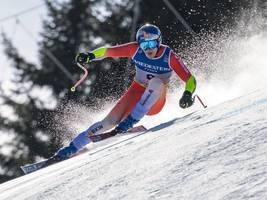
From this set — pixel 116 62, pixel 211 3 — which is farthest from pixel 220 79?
pixel 116 62

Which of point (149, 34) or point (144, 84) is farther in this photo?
point (144, 84)

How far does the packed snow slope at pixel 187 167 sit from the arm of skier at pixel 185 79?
1.83 meters

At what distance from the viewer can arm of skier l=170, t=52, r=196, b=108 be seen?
6.51 metres

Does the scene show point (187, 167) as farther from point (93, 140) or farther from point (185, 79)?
point (93, 140)

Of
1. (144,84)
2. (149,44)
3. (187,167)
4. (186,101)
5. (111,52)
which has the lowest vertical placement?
(187,167)

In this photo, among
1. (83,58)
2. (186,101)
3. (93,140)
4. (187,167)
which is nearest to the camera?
(187,167)

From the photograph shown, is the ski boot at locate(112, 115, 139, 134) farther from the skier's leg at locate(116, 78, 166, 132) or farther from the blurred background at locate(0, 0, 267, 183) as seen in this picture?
the blurred background at locate(0, 0, 267, 183)

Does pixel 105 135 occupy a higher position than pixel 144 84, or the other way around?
pixel 144 84

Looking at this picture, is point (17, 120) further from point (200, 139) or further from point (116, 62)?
point (200, 139)

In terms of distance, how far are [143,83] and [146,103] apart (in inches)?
33.2

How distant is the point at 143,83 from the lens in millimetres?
7438

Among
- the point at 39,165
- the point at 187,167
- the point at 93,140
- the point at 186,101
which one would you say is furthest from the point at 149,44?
the point at 187,167

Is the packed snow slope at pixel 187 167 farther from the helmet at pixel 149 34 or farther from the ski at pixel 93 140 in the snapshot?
the helmet at pixel 149 34

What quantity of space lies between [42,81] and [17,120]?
2.38 metres
